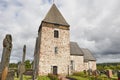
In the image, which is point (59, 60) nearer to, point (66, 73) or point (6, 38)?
point (66, 73)

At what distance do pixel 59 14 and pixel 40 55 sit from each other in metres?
10.7

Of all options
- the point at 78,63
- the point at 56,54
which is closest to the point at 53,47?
the point at 56,54

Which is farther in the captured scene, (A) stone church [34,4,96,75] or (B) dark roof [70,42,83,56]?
(B) dark roof [70,42,83,56]

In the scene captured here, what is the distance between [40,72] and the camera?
27.2 meters

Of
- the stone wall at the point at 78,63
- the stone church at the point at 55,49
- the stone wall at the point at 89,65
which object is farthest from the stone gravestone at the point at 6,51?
the stone wall at the point at 89,65

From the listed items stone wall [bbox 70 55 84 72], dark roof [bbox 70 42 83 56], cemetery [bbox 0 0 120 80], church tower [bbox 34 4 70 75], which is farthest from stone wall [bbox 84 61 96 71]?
church tower [bbox 34 4 70 75]

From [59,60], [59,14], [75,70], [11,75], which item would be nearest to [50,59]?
[59,60]

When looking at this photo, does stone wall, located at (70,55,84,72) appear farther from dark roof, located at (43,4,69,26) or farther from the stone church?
dark roof, located at (43,4,69,26)

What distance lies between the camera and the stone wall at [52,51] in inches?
1100

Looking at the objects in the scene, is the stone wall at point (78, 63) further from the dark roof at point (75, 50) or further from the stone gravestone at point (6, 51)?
the stone gravestone at point (6, 51)

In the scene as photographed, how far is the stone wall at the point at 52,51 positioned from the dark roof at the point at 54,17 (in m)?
1.14

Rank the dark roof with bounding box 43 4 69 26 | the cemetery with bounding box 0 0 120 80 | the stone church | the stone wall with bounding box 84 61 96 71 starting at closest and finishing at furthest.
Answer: the cemetery with bounding box 0 0 120 80 < the stone church < the dark roof with bounding box 43 4 69 26 < the stone wall with bounding box 84 61 96 71

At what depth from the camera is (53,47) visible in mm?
29281

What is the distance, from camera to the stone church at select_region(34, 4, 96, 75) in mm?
28156
